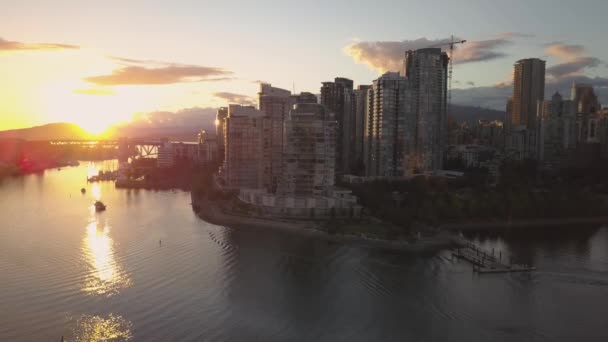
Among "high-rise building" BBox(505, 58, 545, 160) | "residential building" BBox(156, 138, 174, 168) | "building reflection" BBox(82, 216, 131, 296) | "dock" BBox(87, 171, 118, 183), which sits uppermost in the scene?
"high-rise building" BBox(505, 58, 545, 160)

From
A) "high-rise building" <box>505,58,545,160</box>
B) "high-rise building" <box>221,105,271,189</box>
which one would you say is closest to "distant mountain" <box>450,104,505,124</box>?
"high-rise building" <box>505,58,545,160</box>

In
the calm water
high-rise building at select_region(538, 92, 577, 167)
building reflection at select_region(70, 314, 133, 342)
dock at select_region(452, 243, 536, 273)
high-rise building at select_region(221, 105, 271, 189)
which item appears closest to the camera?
building reflection at select_region(70, 314, 133, 342)

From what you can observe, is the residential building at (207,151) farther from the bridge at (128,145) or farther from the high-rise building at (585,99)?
the high-rise building at (585,99)

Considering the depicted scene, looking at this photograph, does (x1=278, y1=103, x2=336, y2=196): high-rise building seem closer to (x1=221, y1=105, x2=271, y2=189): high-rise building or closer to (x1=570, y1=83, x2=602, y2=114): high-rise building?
(x1=221, y1=105, x2=271, y2=189): high-rise building

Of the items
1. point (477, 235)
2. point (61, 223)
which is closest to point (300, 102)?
point (477, 235)

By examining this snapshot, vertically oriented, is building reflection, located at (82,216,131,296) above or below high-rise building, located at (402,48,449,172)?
below

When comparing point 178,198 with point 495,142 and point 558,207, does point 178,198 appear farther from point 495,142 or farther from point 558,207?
point 495,142

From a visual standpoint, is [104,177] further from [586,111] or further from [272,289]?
[586,111]
